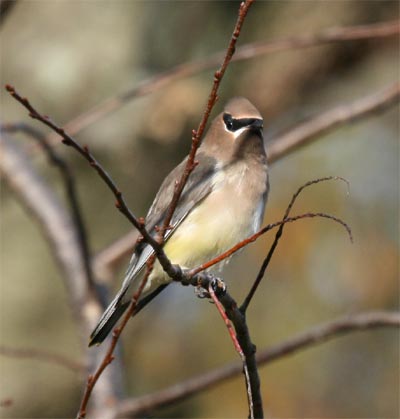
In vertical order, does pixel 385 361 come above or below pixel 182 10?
below

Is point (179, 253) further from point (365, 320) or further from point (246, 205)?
point (365, 320)

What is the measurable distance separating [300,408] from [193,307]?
1.48 m

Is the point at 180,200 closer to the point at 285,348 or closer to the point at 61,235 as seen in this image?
the point at 285,348

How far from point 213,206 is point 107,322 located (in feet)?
2.29

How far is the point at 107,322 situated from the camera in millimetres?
4289

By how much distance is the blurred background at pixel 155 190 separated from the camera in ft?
27.5

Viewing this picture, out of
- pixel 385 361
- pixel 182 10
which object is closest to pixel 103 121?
pixel 182 10

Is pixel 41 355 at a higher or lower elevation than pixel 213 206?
lower

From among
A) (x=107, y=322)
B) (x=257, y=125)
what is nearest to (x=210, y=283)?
(x=107, y=322)

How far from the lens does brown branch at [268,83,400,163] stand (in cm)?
533

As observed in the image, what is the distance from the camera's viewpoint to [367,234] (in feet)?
31.5

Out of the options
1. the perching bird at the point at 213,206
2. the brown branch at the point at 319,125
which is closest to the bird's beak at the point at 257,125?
the perching bird at the point at 213,206

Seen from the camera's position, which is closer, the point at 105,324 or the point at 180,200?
the point at 105,324

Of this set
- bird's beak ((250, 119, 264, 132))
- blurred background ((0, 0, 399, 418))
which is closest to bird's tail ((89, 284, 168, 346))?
bird's beak ((250, 119, 264, 132))
